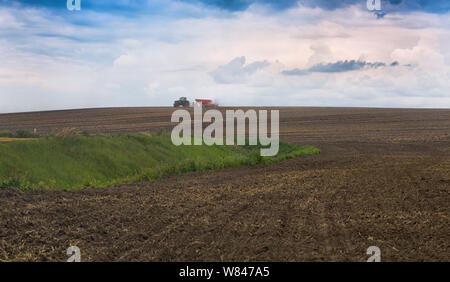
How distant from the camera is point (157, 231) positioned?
10.6 meters

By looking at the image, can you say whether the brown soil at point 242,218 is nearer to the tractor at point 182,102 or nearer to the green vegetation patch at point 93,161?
the green vegetation patch at point 93,161

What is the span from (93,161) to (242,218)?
10999 mm

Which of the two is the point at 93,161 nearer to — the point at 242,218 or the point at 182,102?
the point at 242,218

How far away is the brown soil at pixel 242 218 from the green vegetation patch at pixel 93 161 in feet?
5.97

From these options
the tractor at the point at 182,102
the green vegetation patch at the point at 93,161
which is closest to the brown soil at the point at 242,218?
the green vegetation patch at the point at 93,161

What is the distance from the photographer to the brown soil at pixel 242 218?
8914 millimetres

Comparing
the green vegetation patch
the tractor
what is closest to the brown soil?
the green vegetation patch

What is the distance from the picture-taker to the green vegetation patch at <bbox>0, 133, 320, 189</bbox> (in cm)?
1763

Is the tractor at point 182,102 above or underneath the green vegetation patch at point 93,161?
above

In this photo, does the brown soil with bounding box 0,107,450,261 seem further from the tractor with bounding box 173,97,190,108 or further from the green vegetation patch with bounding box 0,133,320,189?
the tractor with bounding box 173,97,190,108
